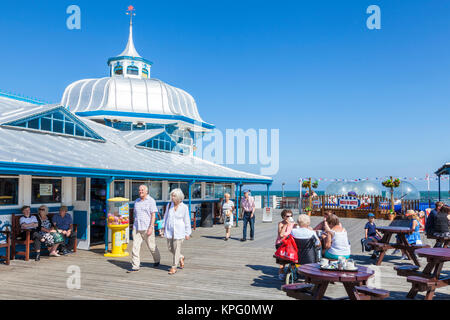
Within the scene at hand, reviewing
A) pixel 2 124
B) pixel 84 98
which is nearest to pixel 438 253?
pixel 2 124

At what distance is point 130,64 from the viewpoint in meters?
29.2

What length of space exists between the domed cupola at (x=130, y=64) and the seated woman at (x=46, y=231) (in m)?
20.2

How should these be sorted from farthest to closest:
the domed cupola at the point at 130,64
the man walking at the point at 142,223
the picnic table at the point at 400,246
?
the domed cupola at the point at 130,64
the picnic table at the point at 400,246
the man walking at the point at 142,223

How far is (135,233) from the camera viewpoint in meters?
8.30

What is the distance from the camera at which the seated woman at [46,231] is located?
9.53 m

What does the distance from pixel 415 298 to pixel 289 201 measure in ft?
90.1

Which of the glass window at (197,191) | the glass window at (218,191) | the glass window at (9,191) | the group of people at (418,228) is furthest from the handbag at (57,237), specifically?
the glass window at (218,191)

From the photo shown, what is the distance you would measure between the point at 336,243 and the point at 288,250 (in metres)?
0.82

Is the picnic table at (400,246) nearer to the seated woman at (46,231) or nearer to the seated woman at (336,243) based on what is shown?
the seated woman at (336,243)

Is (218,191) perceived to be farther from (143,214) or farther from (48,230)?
(143,214)

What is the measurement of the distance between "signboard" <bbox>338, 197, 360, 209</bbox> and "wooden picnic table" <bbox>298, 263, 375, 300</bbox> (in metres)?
20.1

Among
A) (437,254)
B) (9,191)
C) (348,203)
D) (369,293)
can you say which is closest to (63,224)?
(9,191)

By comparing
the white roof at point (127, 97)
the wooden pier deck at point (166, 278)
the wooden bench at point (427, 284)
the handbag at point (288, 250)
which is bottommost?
the wooden pier deck at point (166, 278)

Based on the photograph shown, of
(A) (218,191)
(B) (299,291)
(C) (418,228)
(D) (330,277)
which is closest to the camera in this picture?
(D) (330,277)
